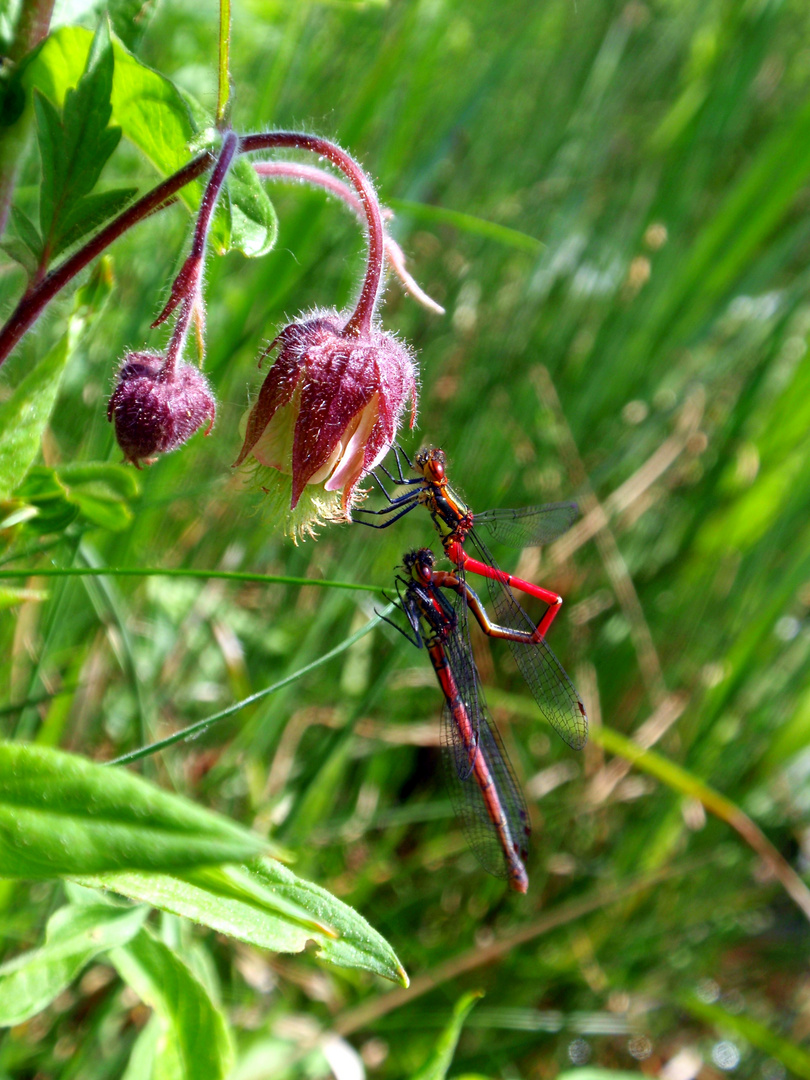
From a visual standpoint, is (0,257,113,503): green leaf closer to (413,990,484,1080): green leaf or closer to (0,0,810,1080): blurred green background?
(0,0,810,1080): blurred green background

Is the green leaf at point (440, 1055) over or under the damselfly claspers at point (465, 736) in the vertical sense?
under

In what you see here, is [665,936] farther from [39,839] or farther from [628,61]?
[628,61]

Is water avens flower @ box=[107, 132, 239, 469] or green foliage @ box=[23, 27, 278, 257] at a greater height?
green foliage @ box=[23, 27, 278, 257]

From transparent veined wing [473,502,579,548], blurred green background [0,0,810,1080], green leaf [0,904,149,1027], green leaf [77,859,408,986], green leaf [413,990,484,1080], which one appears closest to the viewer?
green leaf [77,859,408,986]

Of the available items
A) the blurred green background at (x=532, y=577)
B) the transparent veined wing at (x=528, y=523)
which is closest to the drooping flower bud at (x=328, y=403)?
the blurred green background at (x=532, y=577)

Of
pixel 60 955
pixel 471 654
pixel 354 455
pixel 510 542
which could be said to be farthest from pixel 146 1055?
pixel 510 542

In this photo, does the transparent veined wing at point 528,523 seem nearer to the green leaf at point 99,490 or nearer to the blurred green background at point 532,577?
the blurred green background at point 532,577

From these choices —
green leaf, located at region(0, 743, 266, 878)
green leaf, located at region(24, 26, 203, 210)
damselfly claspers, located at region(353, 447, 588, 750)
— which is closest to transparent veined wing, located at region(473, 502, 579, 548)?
damselfly claspers, located at region(353, 447, 588, 750)
